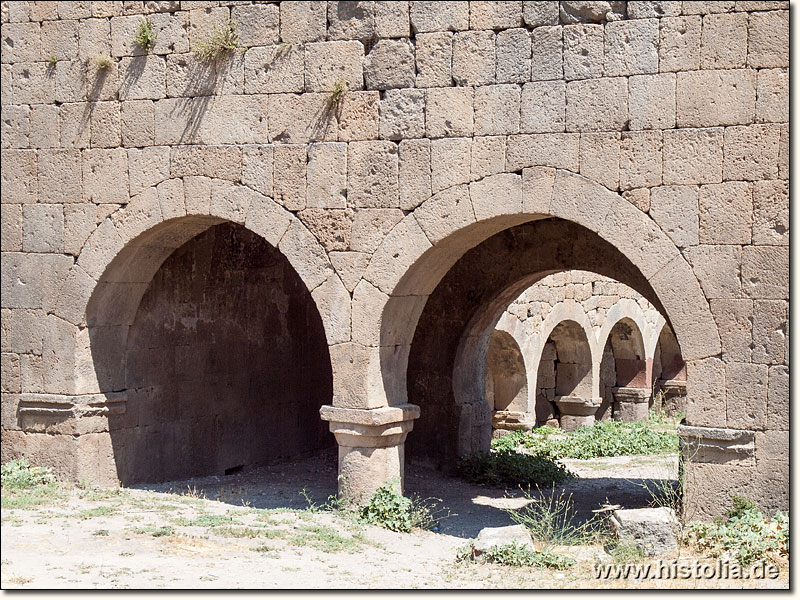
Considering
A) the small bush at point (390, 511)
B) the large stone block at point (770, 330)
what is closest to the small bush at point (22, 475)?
the small bush at point (390, 511)

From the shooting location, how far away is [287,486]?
9883 millimetres

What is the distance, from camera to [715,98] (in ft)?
23.5

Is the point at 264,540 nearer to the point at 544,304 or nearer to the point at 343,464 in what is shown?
the point at 343,464

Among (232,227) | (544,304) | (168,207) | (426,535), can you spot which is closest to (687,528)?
(426,535)

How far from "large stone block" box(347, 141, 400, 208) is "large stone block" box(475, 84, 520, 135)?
724mm

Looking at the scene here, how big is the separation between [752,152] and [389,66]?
9.23ft

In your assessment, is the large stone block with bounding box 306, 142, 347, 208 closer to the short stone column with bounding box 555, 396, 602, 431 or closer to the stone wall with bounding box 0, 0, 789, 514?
the stone wall with bounding box 0, 0, 789, 514

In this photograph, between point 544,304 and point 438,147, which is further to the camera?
point 544,304

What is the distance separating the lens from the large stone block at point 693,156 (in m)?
7.15

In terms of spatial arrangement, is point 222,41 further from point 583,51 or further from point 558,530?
point 558,530

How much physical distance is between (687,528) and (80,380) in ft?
17.3

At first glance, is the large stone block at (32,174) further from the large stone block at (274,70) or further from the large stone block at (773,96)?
the large stone block at (773,96)

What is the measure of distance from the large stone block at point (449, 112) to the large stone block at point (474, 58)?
0.31ft

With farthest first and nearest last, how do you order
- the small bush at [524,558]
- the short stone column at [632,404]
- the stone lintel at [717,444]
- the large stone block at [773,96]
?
the short stone column at [632,404]
the stone lintel at [717,444]
the large stone block at [773,96]
the small bush at [524,558]
